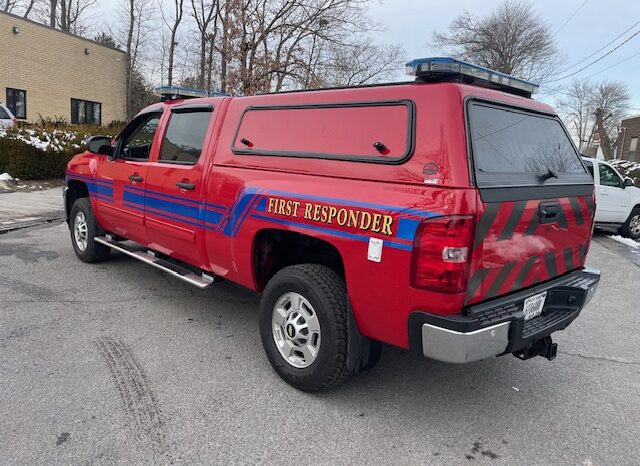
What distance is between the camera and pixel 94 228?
561cm

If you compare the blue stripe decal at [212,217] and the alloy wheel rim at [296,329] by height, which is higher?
the blue stripe decal at [212,217]

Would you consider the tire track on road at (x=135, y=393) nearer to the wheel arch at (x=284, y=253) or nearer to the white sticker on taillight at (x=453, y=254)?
the wheel arch at (x=284, y=253)

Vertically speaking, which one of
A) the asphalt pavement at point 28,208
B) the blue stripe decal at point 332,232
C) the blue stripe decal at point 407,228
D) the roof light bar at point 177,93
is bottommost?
the asphalt pavement at point 28,208

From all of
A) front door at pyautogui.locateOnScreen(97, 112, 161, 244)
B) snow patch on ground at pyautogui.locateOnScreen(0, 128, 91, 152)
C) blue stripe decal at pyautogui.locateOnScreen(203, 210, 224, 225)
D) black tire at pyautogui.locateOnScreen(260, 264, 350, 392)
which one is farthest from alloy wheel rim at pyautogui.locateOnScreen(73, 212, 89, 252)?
snow patch on ground at pyautogui.locateOnScreen(0, 128, 91, 152)

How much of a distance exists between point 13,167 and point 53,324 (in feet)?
30.9

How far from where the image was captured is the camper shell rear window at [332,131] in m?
2.72

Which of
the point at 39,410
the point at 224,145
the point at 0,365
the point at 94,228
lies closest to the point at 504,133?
the point at 224,145

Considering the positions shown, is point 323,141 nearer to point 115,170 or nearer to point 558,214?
point 558,214

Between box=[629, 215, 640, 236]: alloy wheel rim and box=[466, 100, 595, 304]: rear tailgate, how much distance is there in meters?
8.29

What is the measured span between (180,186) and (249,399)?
1.82 m

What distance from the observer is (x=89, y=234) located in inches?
224

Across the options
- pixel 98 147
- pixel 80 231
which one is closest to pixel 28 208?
pixel 80 231

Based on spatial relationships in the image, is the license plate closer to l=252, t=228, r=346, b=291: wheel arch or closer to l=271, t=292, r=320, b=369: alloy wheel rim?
l=252, t=228, r=346, b=291: wheel arch

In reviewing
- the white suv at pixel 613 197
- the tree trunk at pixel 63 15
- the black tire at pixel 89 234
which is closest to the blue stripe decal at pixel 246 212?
the black tire at pixel 89 234
